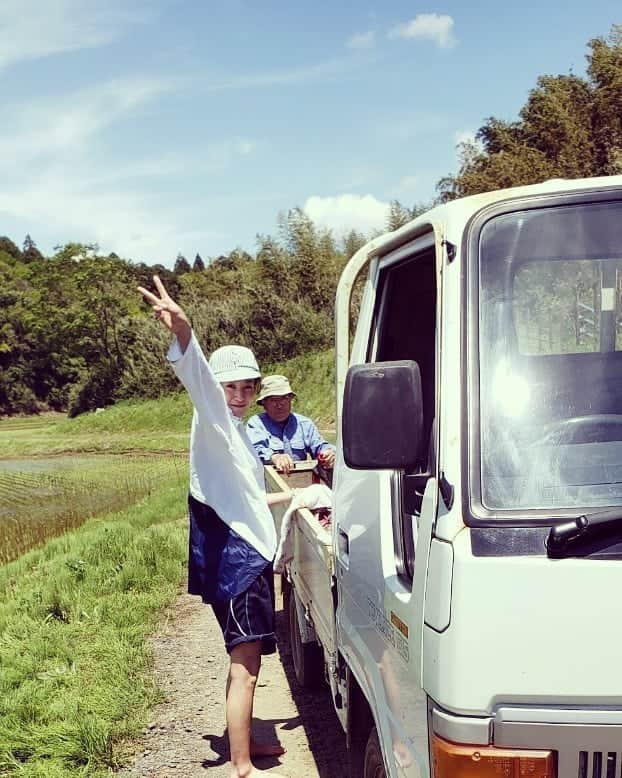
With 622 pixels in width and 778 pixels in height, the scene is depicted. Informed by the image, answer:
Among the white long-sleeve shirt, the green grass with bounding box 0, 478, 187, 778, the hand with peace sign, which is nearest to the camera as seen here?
the hand with peace sign

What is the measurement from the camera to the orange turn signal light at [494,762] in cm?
190

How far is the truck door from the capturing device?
225 centimetres

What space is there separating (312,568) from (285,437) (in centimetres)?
212

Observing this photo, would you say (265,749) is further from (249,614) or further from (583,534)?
(583,534)

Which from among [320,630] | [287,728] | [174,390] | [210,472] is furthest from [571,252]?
[174,390]

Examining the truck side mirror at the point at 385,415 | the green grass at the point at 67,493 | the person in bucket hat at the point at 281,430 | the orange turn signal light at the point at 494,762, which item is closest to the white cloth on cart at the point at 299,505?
the person in bucket hat at the point at 281,430

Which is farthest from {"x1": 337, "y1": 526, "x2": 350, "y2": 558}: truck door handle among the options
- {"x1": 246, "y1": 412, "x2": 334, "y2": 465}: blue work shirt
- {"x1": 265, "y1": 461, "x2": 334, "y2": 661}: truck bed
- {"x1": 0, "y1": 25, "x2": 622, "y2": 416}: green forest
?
{"x1": 0, "y1": 25, "x2": 622, "y2": 416}: green forest

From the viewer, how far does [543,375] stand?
230cm

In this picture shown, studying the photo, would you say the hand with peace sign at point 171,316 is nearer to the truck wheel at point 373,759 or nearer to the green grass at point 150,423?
the truck wheel at point 373,759

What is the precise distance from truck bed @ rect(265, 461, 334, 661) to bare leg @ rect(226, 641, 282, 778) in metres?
0.34

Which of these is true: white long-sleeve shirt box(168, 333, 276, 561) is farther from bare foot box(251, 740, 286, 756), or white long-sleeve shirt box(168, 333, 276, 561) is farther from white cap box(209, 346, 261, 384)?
bare foot box(251, 740, 286, 756)

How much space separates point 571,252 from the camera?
245 cm

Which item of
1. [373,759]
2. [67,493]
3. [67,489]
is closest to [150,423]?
[67,489]

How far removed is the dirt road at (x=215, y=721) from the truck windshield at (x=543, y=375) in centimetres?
266
